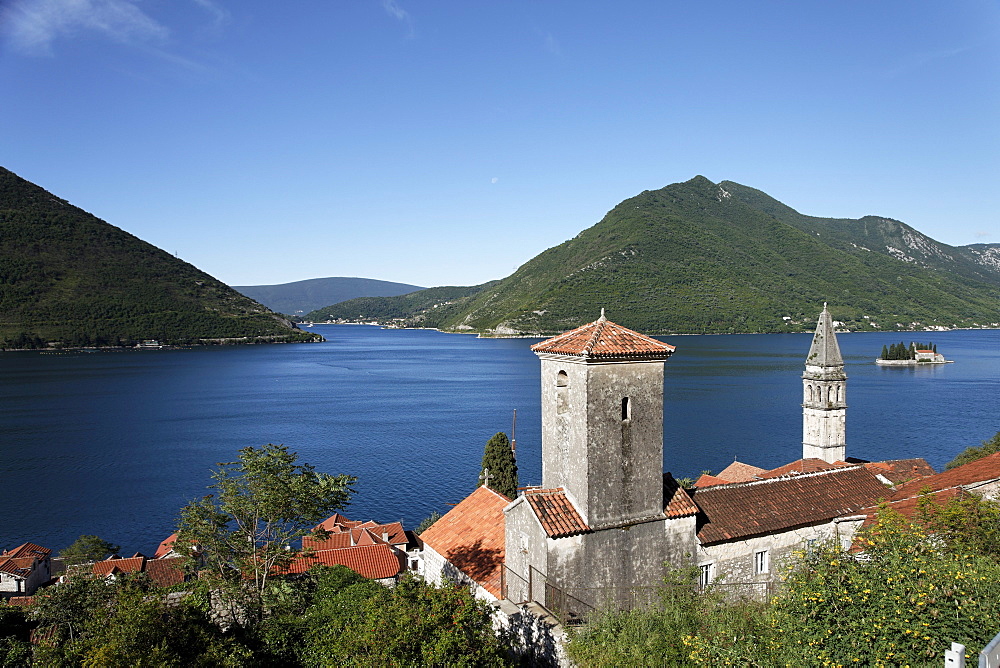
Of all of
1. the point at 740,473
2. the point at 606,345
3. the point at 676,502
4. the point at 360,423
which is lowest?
the point at 360,423

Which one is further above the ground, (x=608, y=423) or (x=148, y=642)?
(x=608, y=423)

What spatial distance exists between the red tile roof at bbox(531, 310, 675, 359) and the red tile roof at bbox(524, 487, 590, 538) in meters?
2.82

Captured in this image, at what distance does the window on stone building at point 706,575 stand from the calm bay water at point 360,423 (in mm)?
25660

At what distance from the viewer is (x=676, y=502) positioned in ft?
41.1

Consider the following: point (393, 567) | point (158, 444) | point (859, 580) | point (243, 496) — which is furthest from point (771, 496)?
point (158, 444)

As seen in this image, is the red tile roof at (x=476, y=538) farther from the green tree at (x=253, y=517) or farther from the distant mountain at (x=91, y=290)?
the distant mountain at (x=91, y=290)

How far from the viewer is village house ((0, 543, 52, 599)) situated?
24375 millimetres

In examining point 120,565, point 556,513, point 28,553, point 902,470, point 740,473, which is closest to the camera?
point 556,513

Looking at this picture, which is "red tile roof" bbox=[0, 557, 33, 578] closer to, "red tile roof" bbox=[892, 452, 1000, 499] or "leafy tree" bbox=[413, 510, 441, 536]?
"leafy tree" bbox=[413, 510, 441, 536]

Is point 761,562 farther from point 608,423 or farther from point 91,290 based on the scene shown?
point 91,290

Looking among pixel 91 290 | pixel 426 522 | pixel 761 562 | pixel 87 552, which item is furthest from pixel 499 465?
pixel 91 290

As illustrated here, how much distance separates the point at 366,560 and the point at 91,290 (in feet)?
547

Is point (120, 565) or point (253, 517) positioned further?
point (120, 565)

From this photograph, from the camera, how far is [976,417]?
Result: 210ft
